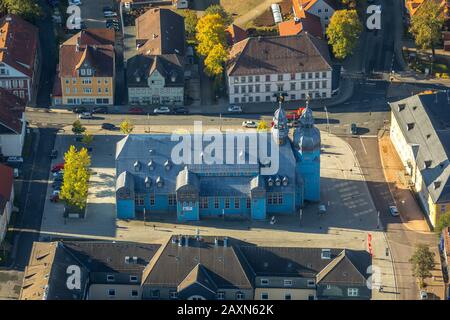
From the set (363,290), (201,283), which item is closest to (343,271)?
(363,290)

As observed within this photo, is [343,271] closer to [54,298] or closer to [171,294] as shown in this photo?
[171,294]

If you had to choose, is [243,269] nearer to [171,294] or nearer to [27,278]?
[171,294]
